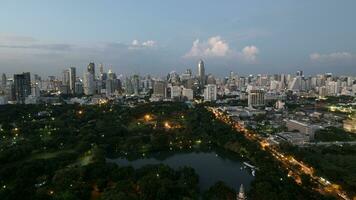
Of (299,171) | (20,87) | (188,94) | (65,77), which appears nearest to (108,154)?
(299,171)

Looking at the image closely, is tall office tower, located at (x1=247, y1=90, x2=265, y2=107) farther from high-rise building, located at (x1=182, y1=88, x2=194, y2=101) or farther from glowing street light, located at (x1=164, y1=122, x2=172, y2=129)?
glowing street light, located at (x1=164, y1=122, x2=172, y2=129)

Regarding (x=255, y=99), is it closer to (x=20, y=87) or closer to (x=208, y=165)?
(x=208, y=165)

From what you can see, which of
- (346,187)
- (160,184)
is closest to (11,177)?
(160,184)

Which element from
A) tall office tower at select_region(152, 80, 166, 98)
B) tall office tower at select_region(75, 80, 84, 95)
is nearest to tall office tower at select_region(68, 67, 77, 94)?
tall office tower at select_region(75, 80, 84, 95)

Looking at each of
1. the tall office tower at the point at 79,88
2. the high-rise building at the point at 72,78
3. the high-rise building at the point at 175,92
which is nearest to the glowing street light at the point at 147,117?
the high-rise building at the point at 175,92

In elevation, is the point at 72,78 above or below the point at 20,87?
above

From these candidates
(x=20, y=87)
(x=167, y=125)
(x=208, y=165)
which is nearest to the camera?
(x=208, y=165)

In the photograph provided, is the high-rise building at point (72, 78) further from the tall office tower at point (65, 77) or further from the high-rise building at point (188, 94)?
the high-rise building at point (188, 94)

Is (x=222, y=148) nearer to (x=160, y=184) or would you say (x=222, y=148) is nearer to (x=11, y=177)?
(x=160, y=184)
